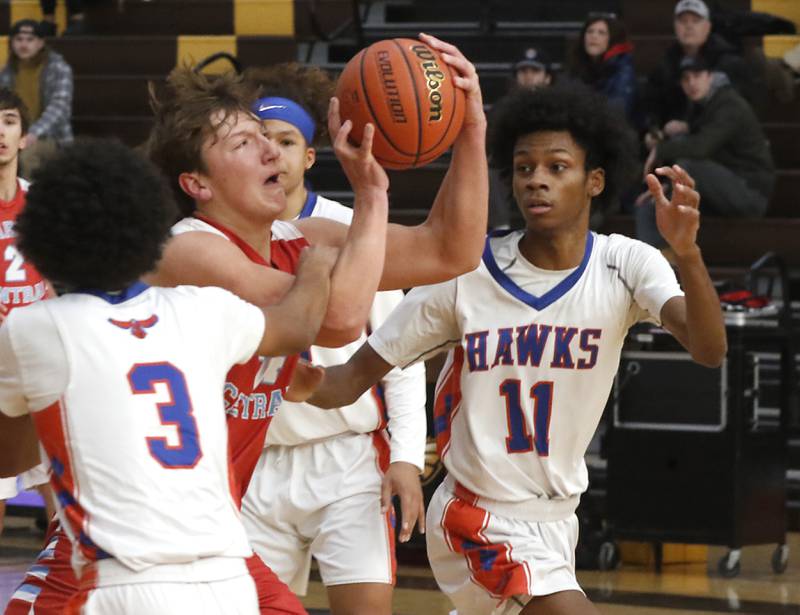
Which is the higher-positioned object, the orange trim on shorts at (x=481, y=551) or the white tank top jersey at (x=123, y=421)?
the white tank top jersey at (x=123, y=421)

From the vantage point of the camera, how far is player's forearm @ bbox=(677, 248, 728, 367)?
4199 millimetres

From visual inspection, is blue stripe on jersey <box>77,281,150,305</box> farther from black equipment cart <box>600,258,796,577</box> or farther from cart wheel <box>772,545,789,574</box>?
cart wheel <box>772,545,789,574</box>

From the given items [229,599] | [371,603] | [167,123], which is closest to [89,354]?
[229,599]

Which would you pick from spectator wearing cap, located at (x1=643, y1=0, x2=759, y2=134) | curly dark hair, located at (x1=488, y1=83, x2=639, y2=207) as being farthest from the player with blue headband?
spectator wearing cap, located at (x1=643, y1=0, x2=759, y2=134)

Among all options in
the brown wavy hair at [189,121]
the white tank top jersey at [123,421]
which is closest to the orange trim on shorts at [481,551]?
the brown wavy hair at [189,121]

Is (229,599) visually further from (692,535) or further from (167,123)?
(692,535)

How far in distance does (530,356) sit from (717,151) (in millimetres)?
5633

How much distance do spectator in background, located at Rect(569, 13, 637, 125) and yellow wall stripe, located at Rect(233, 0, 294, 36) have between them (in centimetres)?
385

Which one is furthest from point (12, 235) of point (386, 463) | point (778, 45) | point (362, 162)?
point (778, 45)

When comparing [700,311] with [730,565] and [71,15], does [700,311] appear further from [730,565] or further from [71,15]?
[71,15]

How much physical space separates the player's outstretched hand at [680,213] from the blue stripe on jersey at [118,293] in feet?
5.19

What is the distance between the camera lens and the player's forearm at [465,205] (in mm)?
3881

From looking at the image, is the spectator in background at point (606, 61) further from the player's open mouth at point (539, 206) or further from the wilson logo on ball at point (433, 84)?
the wilson logo on ball at point (433, 84)

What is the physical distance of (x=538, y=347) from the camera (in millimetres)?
4516
